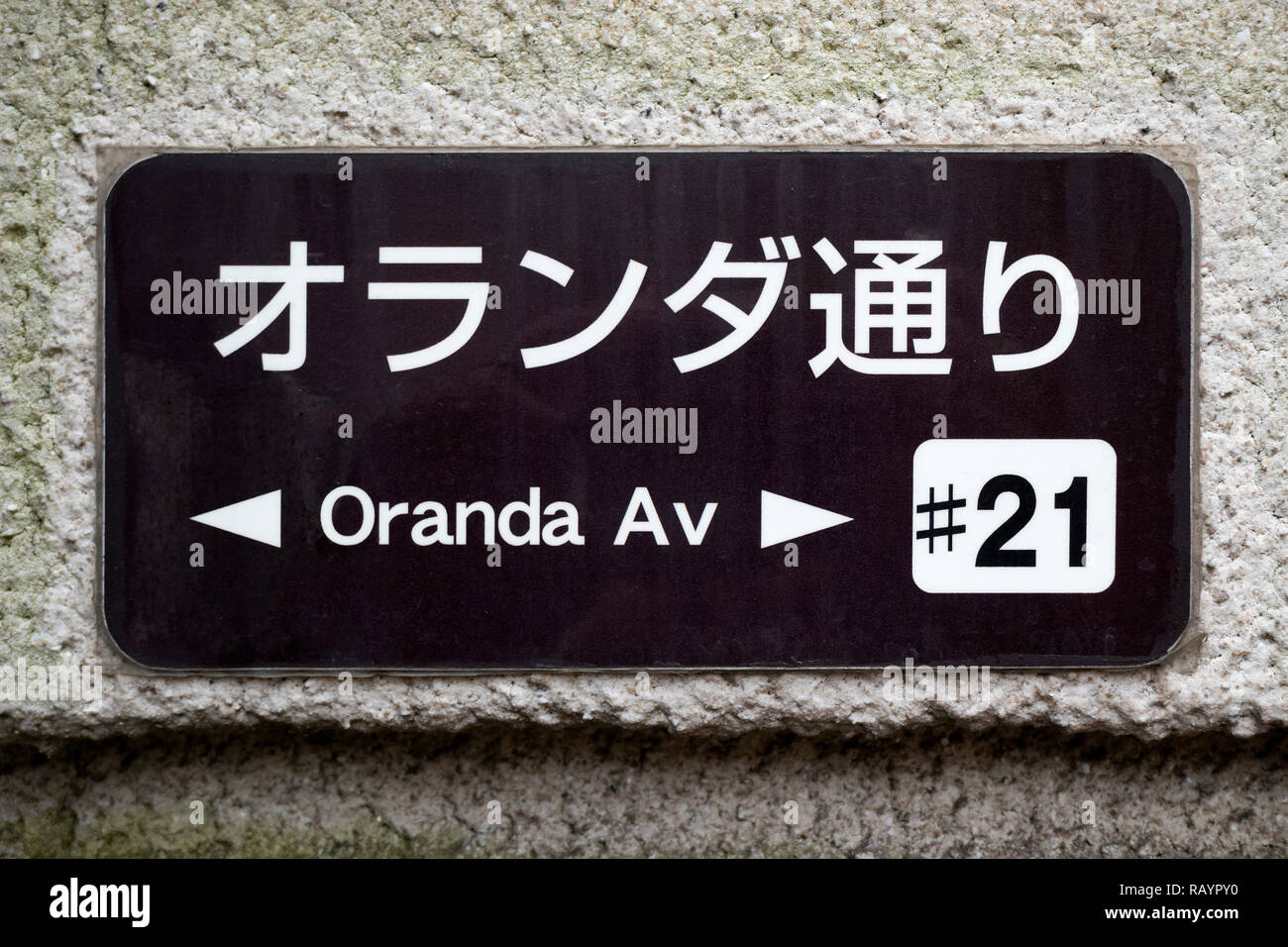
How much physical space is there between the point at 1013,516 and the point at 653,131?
778mm

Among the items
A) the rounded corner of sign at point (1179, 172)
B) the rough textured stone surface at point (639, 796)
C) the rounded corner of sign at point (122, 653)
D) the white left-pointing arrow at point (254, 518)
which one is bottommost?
the rough textured stone surface at point (639, 796)

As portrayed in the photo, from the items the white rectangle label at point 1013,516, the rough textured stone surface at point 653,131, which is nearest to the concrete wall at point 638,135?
the rough textured stone surface at point 653,131

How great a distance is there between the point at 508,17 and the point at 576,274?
1.33 feet

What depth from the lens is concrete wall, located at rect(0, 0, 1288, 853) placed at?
121 centimetres

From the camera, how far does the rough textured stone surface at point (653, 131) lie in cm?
121

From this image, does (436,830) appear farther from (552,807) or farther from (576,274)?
(576,274)

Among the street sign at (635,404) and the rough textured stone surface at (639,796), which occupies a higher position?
the street sign at (635,404)

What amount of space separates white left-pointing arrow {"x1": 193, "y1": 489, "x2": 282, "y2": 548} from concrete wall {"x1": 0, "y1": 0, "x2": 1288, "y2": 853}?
19cm

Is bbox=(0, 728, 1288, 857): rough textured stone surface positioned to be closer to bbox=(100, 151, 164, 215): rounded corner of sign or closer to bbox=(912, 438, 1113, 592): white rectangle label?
bbox=(912, 438, 1113, 592): white rectangle label

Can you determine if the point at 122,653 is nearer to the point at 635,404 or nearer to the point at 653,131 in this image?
the point at 635,404

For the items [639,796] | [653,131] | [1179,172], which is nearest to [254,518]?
[639,796]

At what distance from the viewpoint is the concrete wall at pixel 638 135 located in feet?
3.96

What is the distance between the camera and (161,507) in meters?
1.20

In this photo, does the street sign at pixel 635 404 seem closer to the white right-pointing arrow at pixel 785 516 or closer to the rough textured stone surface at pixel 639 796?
the white right-pointing arrow at pixel 785 516
